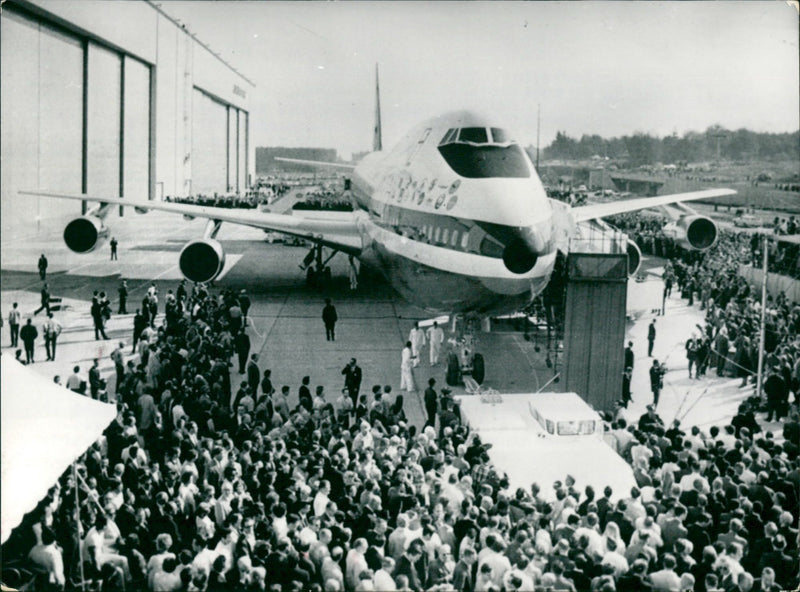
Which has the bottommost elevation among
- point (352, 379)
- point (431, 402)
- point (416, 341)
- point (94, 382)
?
point (431, 402)

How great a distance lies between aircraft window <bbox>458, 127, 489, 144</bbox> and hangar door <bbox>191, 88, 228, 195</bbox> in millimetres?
28362

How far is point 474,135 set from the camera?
1875cm

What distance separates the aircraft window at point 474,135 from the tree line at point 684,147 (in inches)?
592

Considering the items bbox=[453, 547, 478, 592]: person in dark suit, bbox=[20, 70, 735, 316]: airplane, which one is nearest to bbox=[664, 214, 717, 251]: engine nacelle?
bbox=[20, 70, 735, 316]: airplane

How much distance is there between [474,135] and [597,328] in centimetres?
531

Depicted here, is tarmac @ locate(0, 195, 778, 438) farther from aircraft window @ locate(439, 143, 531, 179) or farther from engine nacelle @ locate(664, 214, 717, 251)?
aircraft window @ locate(439, 143, 531, 179)

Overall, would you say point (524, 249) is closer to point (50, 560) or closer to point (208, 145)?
Result: point (50, 560)

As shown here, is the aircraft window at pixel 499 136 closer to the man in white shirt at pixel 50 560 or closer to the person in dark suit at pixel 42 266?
the man in white shirt at pixel 50 560

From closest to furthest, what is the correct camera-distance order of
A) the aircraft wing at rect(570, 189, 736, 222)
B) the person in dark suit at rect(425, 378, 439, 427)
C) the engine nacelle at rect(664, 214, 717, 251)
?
the person in dark suit at rect(425, 378, 439, 427), the engine nacelle at rect(664, 214, 717, 251), the aircraft wing at rect(570, 189, 736, 222)

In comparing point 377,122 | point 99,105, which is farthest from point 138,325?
point 377,122

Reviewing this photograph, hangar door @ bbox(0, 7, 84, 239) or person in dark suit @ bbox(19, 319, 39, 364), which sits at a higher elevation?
hangar door @ bbox(0, 7, 84, 239)

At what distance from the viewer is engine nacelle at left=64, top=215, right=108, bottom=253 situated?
23.9m

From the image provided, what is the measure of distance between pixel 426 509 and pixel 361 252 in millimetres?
15901

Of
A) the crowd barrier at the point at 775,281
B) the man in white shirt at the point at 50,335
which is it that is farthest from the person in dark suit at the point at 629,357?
the man in white shirt at the point at 50,335
